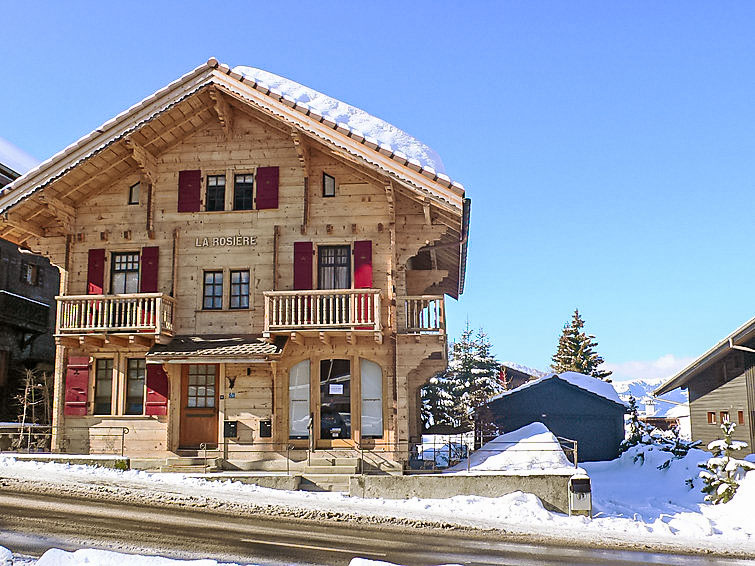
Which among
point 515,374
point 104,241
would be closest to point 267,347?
point 104,241

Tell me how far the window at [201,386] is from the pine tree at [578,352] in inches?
1634

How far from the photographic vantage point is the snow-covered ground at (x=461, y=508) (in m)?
16.0

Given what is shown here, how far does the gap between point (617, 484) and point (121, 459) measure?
58.5 ft

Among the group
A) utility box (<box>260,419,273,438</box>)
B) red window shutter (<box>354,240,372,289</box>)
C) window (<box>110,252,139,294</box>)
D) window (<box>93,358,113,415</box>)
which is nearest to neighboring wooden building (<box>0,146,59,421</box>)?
window (<box>93,358,113,415</box>)

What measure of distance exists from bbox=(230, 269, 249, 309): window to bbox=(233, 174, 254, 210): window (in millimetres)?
2072

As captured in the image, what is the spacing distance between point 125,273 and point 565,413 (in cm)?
2165

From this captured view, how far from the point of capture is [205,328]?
22938 mm

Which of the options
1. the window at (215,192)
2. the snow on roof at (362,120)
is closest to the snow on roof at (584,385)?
the snow on roof at (362,120)

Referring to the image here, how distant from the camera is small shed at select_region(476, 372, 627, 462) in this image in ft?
117

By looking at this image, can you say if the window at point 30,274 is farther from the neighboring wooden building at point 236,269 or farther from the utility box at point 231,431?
the utility box at point 231,431

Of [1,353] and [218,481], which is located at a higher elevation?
[1,353]

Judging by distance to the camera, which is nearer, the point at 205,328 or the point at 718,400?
the point at 205,328

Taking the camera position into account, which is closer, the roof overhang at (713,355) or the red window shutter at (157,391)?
the red window shutter at (157,391)

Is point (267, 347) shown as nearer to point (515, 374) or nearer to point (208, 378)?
point (208, 378)
